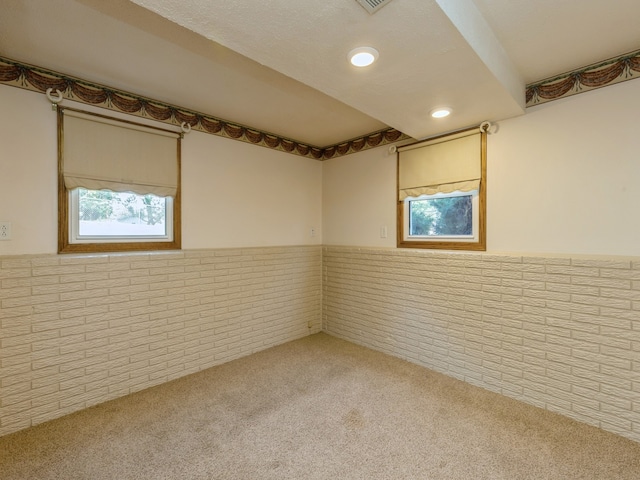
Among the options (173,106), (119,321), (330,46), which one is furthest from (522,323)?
(173,106)

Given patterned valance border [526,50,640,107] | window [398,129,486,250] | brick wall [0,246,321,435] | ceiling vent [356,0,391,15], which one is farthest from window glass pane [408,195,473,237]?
ceiling vent [356,0,391,15]

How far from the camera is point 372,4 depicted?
124 cm

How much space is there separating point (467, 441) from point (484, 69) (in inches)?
87.7

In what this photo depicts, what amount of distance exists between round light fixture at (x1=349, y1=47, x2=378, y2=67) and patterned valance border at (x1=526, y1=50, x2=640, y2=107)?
1.48m

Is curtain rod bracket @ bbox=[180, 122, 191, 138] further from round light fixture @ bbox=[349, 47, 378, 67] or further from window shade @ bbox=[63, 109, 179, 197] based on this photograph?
round light fixture @ bbox=[349, 47, 378, 67]

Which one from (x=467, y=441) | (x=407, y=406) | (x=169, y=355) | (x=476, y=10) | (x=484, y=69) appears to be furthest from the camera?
(x=169, y=355)

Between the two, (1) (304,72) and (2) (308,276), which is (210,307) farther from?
(1) (304,72)

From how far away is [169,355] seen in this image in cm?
264

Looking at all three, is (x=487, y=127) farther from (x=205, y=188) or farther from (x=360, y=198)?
(x=205, y=188)

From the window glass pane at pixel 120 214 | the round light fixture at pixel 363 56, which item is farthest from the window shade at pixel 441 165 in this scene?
the window glass pane at pixel 120 214

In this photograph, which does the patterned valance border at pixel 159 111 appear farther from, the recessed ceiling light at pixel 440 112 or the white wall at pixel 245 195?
the recessed ceiling light at pixel 440 112

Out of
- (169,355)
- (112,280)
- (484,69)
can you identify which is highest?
(484,69)

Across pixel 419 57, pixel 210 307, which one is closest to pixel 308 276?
pixel 210 307

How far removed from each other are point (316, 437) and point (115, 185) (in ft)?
7.78
